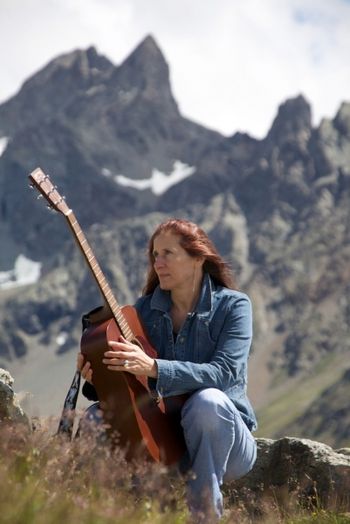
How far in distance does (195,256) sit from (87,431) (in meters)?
3.43

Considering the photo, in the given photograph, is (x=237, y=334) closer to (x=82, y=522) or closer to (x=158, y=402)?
(x=158, y=402)

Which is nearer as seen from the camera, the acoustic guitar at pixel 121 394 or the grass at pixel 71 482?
the grass at pixel 71 482

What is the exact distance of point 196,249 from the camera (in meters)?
7.91

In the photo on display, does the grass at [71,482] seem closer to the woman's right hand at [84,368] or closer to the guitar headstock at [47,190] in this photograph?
the woman's right hand at [84,368]

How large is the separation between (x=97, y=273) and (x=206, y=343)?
4.52 feet

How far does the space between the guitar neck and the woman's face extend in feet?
2.66

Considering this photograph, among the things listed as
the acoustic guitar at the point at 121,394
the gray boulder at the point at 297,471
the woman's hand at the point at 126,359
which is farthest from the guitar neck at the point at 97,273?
the gray boulder at the point at 297,471

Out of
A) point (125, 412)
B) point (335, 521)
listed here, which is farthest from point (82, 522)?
point (335, 521)

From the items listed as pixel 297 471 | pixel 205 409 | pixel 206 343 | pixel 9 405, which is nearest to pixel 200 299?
pixel 206 343

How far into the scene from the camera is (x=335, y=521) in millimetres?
7020

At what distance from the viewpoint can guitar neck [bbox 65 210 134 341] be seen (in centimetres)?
680

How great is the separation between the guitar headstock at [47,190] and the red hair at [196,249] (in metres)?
1.43

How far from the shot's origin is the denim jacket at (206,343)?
7172 mm

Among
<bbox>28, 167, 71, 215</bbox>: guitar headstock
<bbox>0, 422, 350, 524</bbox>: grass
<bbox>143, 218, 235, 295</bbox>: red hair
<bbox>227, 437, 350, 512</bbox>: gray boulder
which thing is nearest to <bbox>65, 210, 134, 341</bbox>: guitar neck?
<bbox>28, 167, 71, 215</bbox>: guitar headstock
